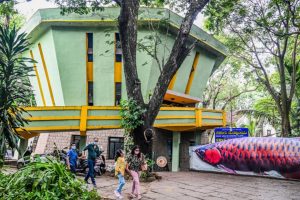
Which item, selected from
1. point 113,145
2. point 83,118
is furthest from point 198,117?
point 83,118

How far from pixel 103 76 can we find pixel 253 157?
850 cm


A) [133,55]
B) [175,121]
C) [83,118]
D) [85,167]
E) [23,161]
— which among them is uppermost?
[133,55]

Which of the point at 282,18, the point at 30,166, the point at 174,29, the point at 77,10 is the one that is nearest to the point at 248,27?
the point at 282,18

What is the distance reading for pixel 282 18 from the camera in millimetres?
14016

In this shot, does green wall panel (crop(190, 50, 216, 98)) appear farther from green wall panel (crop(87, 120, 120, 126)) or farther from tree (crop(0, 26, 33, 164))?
tree (crop(0, 26, 33, 164))

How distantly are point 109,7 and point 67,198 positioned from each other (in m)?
11.5

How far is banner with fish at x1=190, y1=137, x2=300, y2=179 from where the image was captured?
1203 cm

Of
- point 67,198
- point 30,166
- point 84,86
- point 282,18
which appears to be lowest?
point 67,198

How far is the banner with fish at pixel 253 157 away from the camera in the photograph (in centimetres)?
1203

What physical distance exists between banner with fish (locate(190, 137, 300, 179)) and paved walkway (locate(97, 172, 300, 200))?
0.57 m

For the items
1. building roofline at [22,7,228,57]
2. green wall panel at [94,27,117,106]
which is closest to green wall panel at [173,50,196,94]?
building roofline at [22,7,228,57]

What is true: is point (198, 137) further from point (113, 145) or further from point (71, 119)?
point (71, 119)

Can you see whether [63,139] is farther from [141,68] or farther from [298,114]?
[298,114]

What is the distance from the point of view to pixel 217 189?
384 inches
